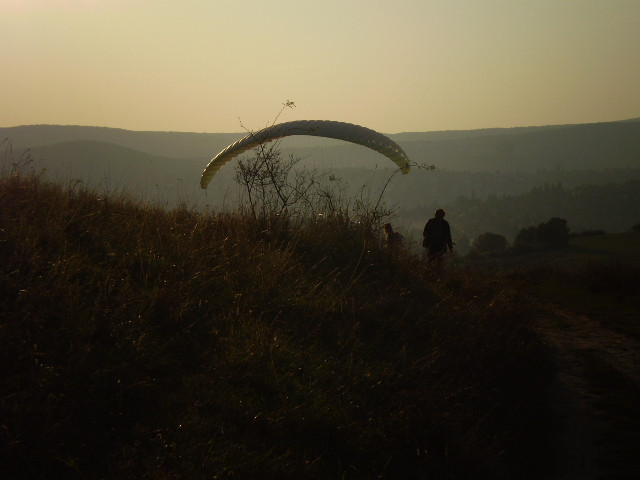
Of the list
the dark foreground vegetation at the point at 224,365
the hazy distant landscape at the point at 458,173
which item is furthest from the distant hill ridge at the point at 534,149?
the dark foreground vegetation at the point at 224,365

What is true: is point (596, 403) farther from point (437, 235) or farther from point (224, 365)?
point (437, 235)

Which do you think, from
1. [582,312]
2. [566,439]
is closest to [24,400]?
[566,439]

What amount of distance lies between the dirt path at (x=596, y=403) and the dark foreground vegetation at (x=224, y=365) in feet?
0.86

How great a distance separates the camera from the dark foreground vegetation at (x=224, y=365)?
4070mm

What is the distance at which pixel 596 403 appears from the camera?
6906 millimetres

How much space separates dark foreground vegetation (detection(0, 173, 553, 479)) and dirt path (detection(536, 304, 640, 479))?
0.26 m

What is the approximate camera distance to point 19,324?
179 inches

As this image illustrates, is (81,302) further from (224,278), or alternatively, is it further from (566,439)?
(566,439)

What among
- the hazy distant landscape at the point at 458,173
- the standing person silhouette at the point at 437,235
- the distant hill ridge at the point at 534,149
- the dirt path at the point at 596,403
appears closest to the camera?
the dirt path at the point at 596,403

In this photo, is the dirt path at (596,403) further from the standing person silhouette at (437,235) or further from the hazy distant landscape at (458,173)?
the hazy distant landscape at (458,173)

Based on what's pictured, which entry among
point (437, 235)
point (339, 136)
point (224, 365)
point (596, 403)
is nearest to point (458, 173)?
point (437, 235)

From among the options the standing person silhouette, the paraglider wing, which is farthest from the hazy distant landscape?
the standing person silhouette

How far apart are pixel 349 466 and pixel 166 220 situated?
5.33 m

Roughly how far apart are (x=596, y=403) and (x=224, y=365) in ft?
13.8
